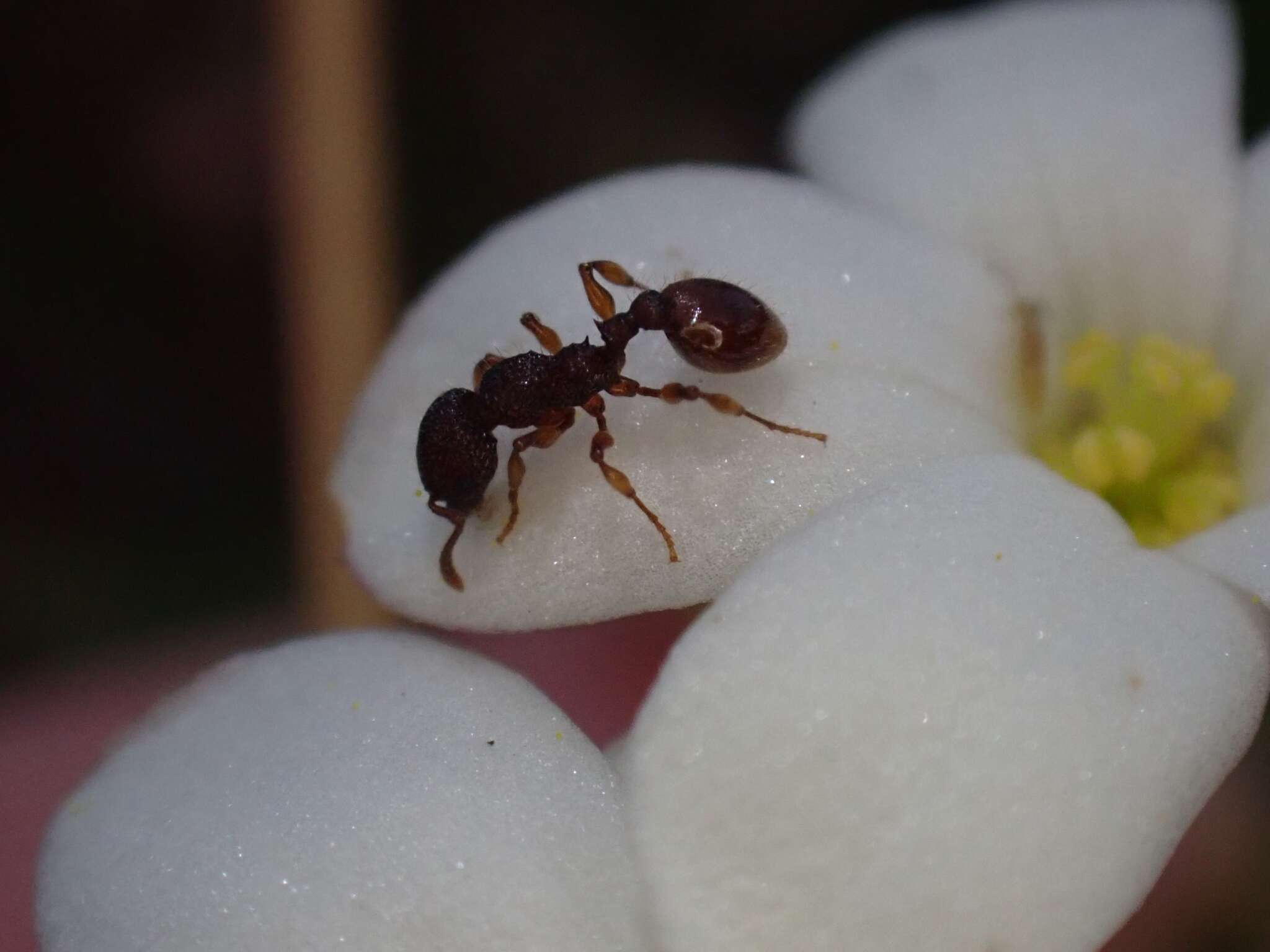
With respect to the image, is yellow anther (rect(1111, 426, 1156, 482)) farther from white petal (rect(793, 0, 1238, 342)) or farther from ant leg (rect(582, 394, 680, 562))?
ant leg (rect(582, 394, 680, 562))

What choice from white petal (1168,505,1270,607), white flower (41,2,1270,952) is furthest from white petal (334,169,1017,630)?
white petal (1168,505,1270,607)

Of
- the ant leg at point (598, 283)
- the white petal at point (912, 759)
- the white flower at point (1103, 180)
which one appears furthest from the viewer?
the white flower at point (1103, 180)

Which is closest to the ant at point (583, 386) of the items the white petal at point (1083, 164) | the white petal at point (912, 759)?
the white petal at point (912, 759)

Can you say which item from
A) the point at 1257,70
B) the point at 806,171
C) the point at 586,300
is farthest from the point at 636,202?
the point at 1257,70

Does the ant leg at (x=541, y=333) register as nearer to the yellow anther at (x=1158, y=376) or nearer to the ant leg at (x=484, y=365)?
the ant leg at (x=484, y=365)

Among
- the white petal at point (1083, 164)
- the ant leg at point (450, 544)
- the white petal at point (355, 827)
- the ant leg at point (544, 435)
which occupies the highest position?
the white petal at point (1083, 164)

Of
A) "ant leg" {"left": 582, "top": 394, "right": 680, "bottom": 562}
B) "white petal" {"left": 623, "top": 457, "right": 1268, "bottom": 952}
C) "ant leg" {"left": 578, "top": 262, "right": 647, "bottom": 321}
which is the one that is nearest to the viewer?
"white petal" {"left": 623, "top": 457, "right": 1268, "bottom": 952}
